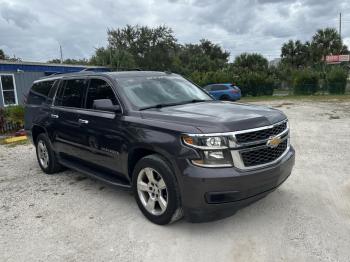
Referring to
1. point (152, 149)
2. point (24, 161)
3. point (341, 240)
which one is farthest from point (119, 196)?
point (24, 161)

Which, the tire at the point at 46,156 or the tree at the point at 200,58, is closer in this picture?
the tire at the point at 46,156

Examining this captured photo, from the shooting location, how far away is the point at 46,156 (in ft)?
20.9

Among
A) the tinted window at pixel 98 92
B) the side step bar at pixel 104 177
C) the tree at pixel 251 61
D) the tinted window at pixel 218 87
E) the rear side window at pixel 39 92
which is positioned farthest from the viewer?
the tree at pixel 251 61

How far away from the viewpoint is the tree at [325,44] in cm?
4984

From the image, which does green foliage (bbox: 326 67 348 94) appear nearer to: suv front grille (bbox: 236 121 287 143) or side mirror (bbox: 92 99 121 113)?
suv front grille (bbox: 236 121 287 143)

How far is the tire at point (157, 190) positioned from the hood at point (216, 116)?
1.68 feet

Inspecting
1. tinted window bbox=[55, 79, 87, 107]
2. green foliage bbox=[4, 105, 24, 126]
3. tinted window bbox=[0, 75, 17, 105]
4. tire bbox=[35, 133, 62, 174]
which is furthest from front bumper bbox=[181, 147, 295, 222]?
tinted window bbox=[0, 75, 17, 105]

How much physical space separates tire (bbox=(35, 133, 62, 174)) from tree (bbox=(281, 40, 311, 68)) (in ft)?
160

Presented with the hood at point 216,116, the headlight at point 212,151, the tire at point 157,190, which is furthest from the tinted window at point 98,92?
the headlight at point 212,151

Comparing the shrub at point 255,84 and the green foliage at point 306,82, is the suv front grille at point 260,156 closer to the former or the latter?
the shrub at point 255,84

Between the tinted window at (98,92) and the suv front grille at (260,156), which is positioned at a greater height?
the tinted window at (98,92)

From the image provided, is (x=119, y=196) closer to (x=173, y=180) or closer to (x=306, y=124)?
(x=173, y=180)

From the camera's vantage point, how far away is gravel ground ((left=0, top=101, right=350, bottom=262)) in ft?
11.1

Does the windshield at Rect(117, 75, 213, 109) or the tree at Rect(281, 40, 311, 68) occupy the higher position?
the tree at Rect(281, 40, 311, 68)
